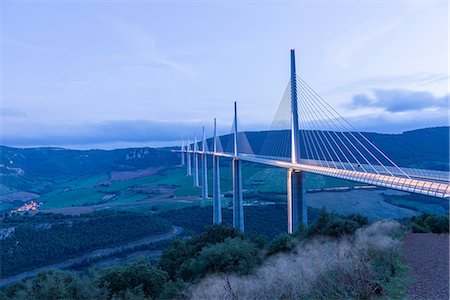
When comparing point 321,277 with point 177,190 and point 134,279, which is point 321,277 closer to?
point 134,279

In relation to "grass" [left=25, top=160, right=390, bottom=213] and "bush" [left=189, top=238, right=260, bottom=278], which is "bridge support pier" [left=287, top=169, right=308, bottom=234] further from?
"grass" [left=25, top=160, right=390, bottom=213]

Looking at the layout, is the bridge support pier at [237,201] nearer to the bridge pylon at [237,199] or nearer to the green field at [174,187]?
the bridge pylon at [237,199]

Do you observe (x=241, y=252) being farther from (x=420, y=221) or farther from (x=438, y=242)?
(x=420, y=221)

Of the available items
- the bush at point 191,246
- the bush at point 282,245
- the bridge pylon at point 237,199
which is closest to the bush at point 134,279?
the bush at point 191,246

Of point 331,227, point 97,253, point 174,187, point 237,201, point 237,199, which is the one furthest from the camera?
point 174,187

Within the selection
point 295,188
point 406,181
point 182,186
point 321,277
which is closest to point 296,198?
point 295,188

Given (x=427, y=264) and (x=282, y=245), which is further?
(x=282, y=245)
